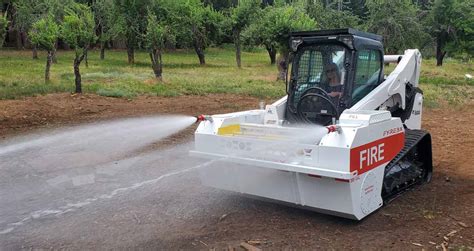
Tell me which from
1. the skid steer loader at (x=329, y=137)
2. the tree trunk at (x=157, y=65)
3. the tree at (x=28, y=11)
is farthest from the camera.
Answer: the tree at (x=28, y=11)

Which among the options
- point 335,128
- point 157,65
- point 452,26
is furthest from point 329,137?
point 452,26

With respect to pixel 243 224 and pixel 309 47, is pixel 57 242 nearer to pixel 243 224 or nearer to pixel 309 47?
pixel 243 224

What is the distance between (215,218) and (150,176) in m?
2.25

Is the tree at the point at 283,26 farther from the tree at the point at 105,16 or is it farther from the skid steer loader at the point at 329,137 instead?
the skid steer loader at the point at 329,137

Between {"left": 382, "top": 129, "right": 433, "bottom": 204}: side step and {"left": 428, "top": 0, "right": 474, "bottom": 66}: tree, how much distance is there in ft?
116

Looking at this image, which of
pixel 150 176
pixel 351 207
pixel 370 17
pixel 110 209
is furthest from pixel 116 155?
pixel 370 17

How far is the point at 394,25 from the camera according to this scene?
3319cm

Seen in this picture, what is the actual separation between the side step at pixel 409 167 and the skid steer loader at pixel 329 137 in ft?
0.05

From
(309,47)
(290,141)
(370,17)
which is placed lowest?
(290,141)

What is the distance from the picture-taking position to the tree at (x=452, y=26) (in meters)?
39.5

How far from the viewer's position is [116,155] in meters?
9.23

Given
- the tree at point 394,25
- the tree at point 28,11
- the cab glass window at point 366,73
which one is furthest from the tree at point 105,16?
the cab glass window at point 366,73

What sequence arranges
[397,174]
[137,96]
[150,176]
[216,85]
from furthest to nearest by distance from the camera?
[216,85] → [137,96] → [150,176] → [397,174]

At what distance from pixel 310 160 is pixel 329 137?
316mm
